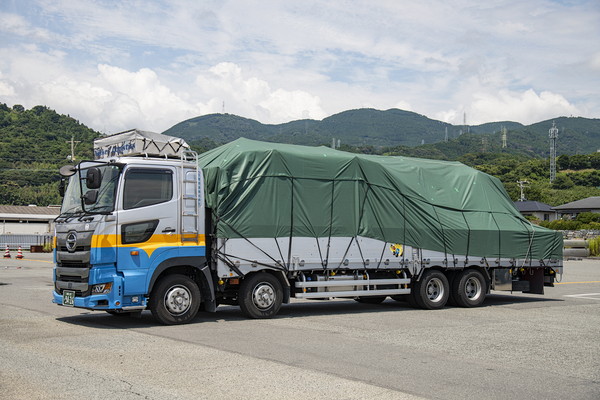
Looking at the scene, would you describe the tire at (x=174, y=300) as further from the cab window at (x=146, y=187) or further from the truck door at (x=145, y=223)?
the cab window at (x=146, y=187)

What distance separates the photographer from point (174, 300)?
11.8 metres

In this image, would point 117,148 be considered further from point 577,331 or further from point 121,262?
point 577,331

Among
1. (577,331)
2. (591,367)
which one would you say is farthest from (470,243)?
(591,367)

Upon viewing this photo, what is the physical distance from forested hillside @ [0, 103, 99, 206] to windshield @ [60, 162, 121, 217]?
252 ft

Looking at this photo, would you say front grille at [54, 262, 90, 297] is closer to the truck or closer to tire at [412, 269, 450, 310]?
the truck

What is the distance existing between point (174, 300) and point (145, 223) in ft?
4.97

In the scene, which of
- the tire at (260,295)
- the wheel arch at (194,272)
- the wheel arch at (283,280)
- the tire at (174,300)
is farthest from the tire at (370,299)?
the tire at (174,300)

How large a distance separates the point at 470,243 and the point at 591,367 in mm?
7205

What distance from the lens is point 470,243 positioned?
51.9 ft

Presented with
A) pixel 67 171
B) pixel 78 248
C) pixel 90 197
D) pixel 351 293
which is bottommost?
pixel 351 293

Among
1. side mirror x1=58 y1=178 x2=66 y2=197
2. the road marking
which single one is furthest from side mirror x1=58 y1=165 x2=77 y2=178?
the road marking

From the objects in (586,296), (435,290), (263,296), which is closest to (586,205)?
(586,296)

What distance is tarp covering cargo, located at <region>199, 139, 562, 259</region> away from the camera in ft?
42.1

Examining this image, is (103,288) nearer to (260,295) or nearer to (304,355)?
(260,295)
